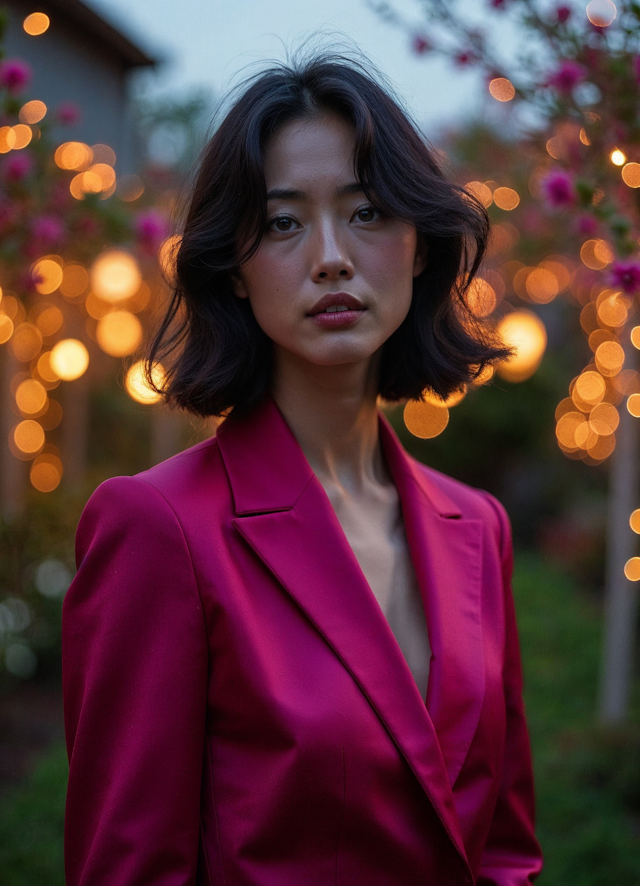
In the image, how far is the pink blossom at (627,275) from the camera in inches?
70.0

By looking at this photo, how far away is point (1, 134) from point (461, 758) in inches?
91.3

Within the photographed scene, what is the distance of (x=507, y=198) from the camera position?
19.8ft

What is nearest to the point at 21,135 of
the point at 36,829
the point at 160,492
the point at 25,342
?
the point at 160,492

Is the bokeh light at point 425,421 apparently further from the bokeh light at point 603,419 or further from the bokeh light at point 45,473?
the bokeh light at point 45,473

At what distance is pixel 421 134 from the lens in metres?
1.70

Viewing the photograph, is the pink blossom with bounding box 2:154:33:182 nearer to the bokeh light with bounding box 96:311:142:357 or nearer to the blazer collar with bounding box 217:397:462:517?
the blazer collar with bounding box 217:397:462:517

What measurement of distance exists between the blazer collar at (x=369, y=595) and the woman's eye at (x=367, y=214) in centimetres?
40

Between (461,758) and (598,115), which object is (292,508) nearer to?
(461,758)

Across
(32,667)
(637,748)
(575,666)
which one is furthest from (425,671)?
(575,666)

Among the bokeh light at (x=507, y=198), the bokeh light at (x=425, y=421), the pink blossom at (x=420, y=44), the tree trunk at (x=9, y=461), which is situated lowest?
the bokeh light at (x=425, y=421)

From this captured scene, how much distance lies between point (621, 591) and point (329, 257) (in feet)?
12.3

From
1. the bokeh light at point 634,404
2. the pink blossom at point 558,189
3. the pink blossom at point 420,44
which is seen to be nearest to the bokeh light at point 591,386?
the bokeh light at point 634,404

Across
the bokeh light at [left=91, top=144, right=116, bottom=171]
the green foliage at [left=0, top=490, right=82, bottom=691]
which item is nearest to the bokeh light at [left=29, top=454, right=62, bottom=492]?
the green foliage at [left=0, top=490, right=82, bottom=691]

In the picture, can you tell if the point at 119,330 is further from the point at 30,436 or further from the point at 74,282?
the point at 30,436
